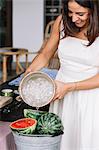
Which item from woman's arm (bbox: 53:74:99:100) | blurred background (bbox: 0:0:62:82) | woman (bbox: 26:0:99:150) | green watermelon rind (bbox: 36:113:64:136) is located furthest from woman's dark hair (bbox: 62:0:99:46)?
blurred background (bbox: 0:0:62:82)

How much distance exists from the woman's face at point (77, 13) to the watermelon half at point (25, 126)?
39 cm

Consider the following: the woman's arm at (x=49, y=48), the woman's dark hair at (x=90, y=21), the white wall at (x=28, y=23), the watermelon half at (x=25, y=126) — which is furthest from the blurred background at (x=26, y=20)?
the watermelon half at (x=25, y=126)

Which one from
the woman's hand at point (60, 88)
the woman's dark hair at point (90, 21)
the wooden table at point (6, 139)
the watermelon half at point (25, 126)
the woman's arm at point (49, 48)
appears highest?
the woman's dark hair at point (90, 21)

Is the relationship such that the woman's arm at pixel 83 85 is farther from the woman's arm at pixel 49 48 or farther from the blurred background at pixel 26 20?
the blurred background at pixel 26 20

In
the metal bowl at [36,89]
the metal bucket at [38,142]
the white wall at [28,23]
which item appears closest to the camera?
the metal bucket at [38,142]

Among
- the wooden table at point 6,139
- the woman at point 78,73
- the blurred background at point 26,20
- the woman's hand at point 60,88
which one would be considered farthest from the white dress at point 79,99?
the blurred background at point 26,20

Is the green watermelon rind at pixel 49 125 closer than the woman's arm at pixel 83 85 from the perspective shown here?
Yes

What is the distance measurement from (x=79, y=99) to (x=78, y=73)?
10cm

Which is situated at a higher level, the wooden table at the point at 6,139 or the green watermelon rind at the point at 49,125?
the green watermelon rind at the point at 49,125

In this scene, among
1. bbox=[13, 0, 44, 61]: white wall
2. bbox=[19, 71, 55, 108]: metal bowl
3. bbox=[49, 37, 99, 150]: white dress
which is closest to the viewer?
bbox=[19, 71, 55, 108]: metal bowl

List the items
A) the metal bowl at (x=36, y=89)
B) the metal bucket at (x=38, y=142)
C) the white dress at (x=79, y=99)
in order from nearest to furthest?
the metal bucket at (x=38, y=142) < the metal bowl at (x=36, y=89) < the white dress at (x=79, y=99)

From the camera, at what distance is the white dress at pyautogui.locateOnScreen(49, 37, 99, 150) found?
1.26 m

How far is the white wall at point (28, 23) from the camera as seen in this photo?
554 cm

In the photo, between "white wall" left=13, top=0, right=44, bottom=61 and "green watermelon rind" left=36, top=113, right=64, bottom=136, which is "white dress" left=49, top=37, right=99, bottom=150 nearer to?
"green watermelon rind" left=36, top=113, right=64, bottom=136
